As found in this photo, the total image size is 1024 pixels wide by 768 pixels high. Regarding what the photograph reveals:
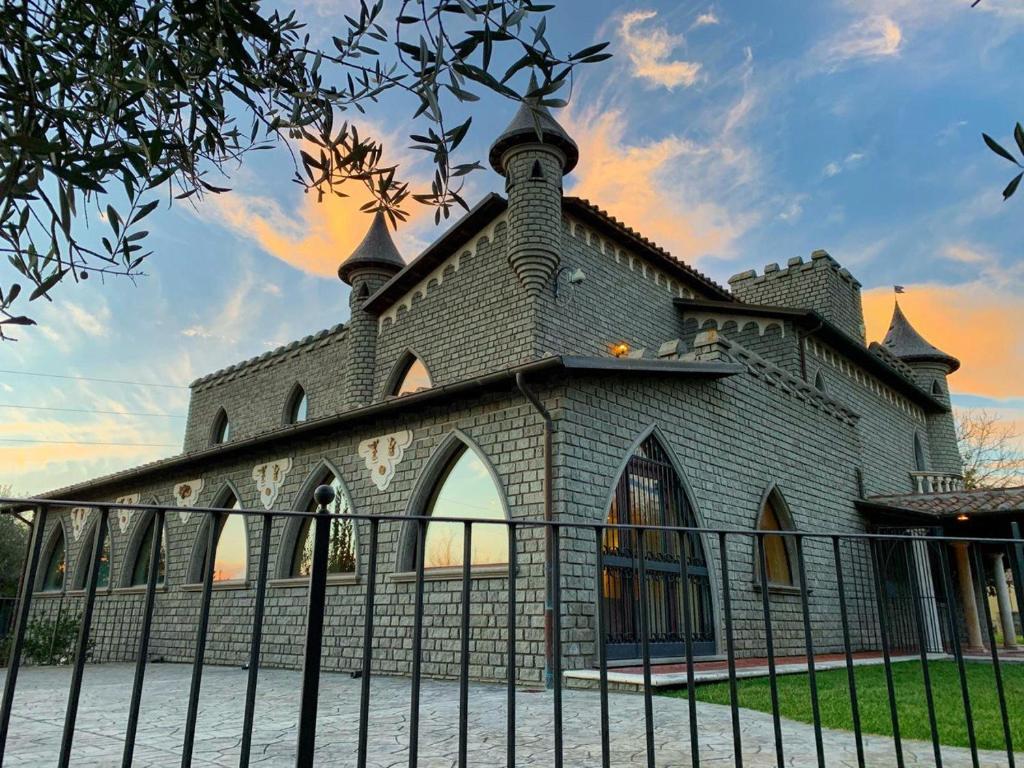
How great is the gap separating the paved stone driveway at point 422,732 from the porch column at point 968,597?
10767 millimetres

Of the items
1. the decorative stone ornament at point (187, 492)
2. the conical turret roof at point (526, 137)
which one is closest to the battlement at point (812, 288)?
the conical turret roof at point (526, 137)

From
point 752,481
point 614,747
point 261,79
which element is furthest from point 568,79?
point 752,481

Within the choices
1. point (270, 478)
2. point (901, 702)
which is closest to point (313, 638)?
point (901, 702)

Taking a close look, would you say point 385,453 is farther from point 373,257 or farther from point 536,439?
point 373,257

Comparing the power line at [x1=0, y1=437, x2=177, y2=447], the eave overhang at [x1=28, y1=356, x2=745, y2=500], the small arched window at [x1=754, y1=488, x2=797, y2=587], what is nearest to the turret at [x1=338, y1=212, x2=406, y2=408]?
the eave overhang at [x1=28, y1=356, x2=745, y2=500]

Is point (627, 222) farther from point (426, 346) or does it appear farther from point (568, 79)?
point (568, 79)

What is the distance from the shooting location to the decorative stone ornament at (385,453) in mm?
9414

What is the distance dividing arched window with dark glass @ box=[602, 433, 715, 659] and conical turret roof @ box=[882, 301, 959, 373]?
52.9 ft

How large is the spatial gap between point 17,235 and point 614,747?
3911 mm

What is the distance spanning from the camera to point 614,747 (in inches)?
161

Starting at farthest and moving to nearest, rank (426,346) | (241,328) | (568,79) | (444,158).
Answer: (241,328), (426,346), (444,158), (568,79)

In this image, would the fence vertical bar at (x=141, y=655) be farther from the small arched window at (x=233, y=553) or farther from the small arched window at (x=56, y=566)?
the small arched window at (x=56, y=566)

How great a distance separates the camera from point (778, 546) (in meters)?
10.5

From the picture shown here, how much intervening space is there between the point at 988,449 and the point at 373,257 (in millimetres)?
27943
